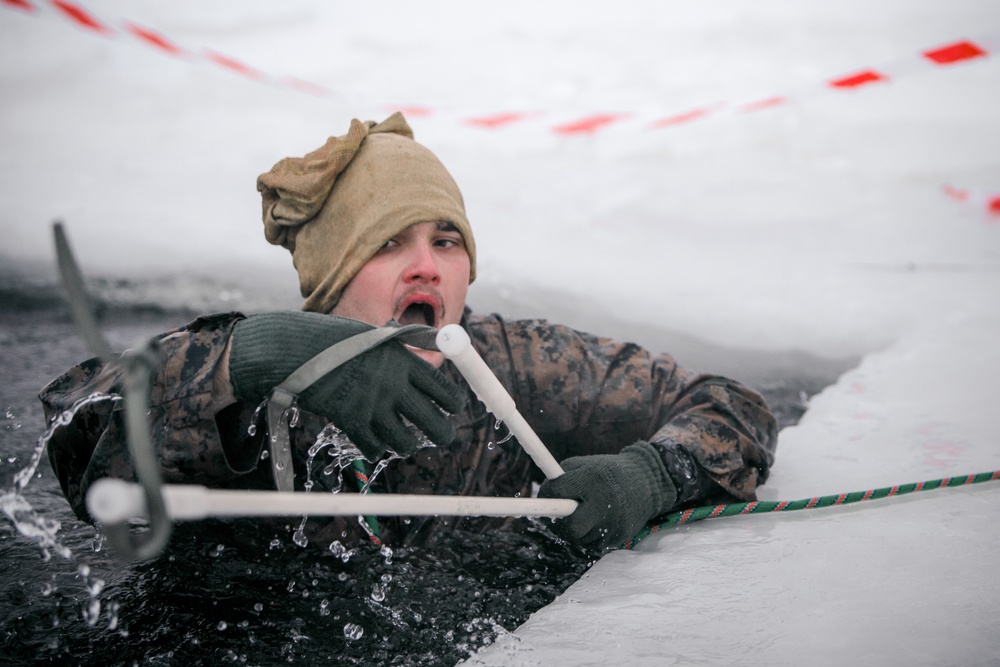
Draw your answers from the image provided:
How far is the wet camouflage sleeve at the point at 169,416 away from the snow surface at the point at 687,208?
681 mm

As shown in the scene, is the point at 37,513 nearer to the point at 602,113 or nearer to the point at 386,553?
the point at 386,553

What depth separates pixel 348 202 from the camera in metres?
2.12

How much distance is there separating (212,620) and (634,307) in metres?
2.87

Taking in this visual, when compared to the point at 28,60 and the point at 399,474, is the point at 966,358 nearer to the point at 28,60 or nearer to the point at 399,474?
the point at 399,474

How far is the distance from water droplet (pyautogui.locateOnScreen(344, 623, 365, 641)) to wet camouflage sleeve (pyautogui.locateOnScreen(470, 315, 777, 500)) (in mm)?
747

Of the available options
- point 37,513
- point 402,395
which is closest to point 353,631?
point 402,395

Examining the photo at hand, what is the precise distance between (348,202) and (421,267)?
0.27 metres

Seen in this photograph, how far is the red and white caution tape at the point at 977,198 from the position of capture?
5.45 metres

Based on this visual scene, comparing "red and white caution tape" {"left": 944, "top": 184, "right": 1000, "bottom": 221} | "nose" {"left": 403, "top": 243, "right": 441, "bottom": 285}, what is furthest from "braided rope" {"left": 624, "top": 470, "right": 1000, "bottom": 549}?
"red and white caution tape" {"left": 944, "top": 184, "right": 1000, "bottom": 221}

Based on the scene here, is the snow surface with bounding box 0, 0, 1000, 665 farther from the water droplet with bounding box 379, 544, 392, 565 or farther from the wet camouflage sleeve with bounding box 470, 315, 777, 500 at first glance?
the water droplet with bounding box 379, 544, 392, 565

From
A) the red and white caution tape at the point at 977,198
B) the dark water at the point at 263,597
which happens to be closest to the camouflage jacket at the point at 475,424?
the dark water at the point at 263,597

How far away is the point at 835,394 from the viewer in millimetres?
2963

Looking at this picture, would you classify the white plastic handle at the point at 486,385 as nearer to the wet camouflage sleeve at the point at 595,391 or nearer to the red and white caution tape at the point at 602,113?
the wet camouflage sleeve at the point at 595,391

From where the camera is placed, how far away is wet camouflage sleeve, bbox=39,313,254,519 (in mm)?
1622
